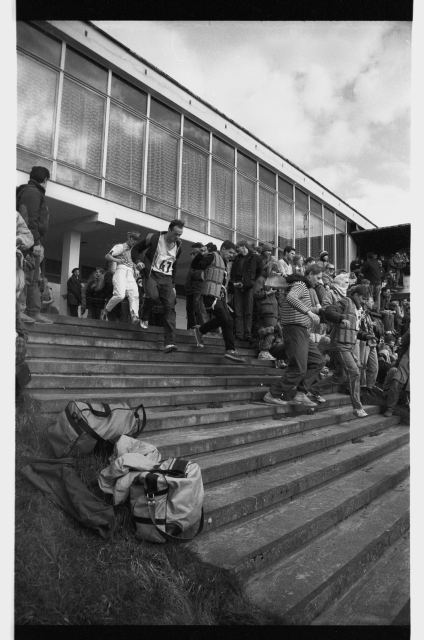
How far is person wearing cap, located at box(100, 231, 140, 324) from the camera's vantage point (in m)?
6.87

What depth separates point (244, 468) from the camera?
13.0 ft

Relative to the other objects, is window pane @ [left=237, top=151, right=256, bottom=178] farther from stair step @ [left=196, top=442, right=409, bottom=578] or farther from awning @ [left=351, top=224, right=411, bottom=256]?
stair step @ [left=196, top=442, right=409, bottom=578]

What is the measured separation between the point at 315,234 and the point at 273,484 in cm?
1447

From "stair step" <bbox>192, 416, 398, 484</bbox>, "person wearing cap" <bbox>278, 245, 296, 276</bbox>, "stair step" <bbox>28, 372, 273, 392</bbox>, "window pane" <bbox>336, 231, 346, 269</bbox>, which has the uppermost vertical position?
"window pane" <bbox>336, 231, 346, 269</bbox>

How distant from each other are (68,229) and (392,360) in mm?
7621

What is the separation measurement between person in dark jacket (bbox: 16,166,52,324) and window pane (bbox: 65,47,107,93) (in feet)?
17.4

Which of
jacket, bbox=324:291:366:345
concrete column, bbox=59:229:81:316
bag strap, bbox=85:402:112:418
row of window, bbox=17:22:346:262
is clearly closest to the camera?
bag strap, bbox=85:402:112:418

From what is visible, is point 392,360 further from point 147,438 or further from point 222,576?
point 222,576

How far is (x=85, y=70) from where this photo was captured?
10.2 metres

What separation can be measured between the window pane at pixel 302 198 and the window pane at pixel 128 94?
6691 mm

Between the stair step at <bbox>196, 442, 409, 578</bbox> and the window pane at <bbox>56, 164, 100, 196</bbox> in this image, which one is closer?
the stair step at <bbox>196, 442, 409, 578</bbox>

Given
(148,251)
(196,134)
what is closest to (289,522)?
(148,251)

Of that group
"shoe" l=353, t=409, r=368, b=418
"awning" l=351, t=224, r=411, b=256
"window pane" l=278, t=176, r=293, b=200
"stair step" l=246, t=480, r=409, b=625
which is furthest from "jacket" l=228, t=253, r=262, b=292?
"awning" l=351, t=224, r=411, b=256
